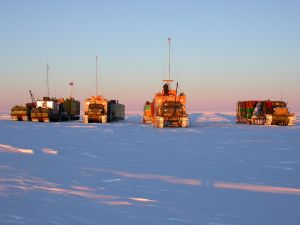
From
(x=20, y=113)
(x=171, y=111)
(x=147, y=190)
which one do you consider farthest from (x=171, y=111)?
(x=147, y=190)

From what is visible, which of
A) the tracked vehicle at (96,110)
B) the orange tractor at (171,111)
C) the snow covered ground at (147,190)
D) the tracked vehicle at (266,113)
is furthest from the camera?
the tracked vehicle at (96,110)

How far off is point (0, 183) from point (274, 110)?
40.5 metres

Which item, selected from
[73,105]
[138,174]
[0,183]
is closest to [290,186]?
[138,174]

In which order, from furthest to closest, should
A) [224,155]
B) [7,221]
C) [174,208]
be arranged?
[224,155] < [174,208] < [7,221]

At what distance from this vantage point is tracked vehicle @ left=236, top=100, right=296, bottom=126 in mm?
44969

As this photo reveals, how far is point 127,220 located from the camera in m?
5.96

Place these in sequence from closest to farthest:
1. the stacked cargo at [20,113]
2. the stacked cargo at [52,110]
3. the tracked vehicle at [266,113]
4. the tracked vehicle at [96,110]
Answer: the tracked vehicle at [266,113] < the tracked vehicle at [96,110] < the stacked cargo at [52,110] < the stacked cargo at [20,113]

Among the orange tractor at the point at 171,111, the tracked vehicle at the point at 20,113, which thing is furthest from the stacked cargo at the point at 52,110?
the orange tractor at the point at 171,111

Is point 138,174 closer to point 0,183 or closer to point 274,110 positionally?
point 0,183

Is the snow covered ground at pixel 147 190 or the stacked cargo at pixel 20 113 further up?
the stacked cargo at pixel 20 113

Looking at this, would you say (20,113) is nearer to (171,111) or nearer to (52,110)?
(52,110)

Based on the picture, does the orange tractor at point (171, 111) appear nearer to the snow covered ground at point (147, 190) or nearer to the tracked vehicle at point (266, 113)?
the tracked vehicle at point (266, 113)

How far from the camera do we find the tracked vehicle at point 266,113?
148 ft

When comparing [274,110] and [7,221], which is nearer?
[7,221]
